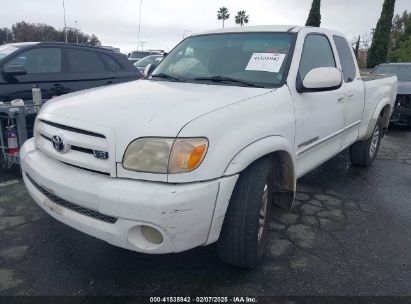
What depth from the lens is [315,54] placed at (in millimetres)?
3322

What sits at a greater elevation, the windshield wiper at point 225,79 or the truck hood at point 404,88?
the windshield wiper at point 225,79

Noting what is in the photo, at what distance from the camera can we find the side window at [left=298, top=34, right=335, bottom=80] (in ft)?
10.1

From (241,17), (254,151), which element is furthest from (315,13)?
(241,17)

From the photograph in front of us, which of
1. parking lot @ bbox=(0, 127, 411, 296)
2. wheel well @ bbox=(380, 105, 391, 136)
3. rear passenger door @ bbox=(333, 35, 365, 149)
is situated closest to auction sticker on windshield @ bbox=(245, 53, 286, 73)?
rear passenger door @ bbox=(333, 35, 365, 149)

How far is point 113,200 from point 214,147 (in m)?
0.64

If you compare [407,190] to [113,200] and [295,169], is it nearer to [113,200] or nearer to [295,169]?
[295,169]

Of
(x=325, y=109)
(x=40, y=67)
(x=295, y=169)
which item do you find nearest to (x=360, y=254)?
(x=295, y=169)

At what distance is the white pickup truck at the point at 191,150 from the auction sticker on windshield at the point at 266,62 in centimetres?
1

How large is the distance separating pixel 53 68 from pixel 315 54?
3.93 metres

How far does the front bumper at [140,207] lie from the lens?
6.23ft

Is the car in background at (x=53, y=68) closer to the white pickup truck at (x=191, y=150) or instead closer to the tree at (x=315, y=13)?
the white pickup truck at (x=191, y=150)

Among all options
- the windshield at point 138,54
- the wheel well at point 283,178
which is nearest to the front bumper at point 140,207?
the wheel well at point 283,178

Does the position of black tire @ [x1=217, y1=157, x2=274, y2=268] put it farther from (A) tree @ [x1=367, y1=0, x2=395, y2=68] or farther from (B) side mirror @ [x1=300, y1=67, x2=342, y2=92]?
(A) tree @ [x1=367, y1=0, x2=395, y2=68]

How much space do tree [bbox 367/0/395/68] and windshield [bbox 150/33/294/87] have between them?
19.8 metres
